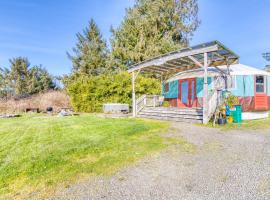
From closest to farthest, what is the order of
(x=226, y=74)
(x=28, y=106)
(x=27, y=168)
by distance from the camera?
(x=27, y=168), (x=226, y=74), (x=28, y=106)

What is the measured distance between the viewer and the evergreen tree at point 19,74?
3309 cm

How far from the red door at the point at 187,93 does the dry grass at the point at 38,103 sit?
10945mm

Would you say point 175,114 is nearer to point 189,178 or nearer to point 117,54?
point 189,178

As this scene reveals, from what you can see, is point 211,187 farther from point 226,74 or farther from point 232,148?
point 226,74

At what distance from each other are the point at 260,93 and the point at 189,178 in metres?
10.3

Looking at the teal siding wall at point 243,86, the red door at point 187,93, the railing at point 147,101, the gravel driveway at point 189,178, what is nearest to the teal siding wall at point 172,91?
the red door at point 187,93

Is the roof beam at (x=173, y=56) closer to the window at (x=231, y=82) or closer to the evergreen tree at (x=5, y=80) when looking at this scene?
the window at (x=231, y=82)

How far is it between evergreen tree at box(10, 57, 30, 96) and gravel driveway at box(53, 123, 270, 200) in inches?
1437

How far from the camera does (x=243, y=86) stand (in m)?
10.5

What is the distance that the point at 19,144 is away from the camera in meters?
4.69

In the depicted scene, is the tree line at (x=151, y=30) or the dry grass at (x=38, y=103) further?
the tree line at (x=151, y=30)

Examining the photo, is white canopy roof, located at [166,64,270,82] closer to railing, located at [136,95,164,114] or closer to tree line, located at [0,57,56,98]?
railing, located at [136,95,164,114]

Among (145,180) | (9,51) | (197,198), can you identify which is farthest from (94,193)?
(9,51)

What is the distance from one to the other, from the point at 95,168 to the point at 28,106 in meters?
15.9
